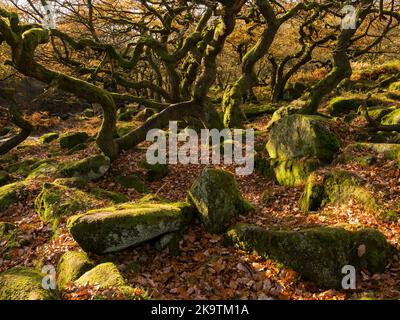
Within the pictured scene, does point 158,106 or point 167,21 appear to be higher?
point 167,21

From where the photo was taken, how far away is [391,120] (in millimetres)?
12469

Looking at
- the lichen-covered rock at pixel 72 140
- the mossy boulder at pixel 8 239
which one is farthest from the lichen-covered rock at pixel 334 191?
the lichen-covered rock at pixel 72 140

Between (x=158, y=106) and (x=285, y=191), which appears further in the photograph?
(x=158, y=106)

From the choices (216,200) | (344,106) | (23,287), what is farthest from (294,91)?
(23,287)

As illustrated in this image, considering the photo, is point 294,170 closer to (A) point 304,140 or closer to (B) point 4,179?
(A) point 304,140

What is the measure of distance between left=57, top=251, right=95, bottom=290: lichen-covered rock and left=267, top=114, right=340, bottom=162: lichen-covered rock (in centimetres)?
694

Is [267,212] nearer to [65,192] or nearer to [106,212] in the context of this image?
[106,212]

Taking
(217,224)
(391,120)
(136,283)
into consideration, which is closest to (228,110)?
(391,120)

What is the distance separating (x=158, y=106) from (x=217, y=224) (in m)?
10.2

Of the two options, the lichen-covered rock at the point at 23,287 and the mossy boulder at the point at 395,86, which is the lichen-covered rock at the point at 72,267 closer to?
the lichen-covered rock at the point at 23,287

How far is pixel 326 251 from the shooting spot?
20.2 ft

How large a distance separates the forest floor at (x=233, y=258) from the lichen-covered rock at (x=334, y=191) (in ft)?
0.84

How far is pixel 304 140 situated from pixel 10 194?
9485mm

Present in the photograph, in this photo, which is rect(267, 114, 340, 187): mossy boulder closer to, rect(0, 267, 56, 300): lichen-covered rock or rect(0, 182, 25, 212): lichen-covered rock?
rect(0, 267, 56, 300): lichen-covered rock
